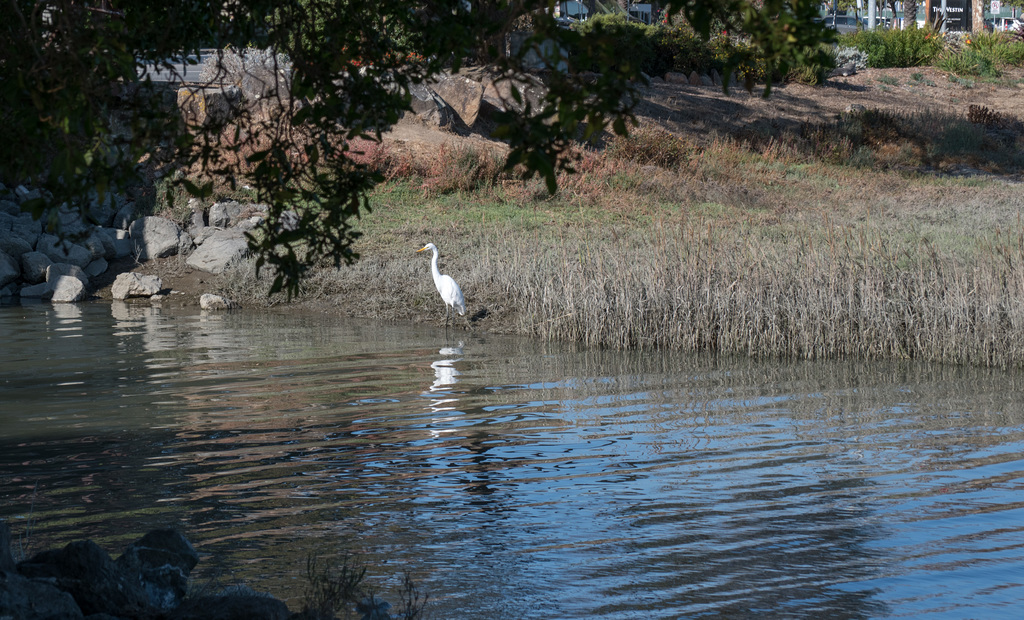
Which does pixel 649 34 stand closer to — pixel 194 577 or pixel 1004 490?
pixel 1004 490

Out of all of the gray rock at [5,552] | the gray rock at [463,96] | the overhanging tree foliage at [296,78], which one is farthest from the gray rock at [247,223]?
the gray rock at [5,552]

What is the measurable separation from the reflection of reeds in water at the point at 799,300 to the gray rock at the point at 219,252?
793 cm

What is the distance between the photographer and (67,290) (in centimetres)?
1916

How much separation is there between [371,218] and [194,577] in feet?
53.1

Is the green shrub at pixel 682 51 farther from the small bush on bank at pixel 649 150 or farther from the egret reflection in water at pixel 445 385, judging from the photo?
the egret reflection in water at pixel 445 385

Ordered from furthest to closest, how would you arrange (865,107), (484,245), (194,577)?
(865,107) < (484,245) < (194,577)

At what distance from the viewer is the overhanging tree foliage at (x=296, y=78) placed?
3465mm

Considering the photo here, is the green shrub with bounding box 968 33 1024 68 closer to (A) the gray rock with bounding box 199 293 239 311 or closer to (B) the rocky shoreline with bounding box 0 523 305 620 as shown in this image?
(A) the gray rock with bounding box 199 293 239 311

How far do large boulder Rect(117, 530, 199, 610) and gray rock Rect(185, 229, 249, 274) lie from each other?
14.8 meters

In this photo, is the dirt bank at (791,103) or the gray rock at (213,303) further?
the dirt bank at (791,103)

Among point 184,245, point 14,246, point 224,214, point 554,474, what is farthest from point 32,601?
point 14,246

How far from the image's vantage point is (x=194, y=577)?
5570 millimetres

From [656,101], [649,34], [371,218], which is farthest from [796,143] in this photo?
[371,218]

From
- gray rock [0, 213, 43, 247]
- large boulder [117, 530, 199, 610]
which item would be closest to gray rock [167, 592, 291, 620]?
large boulder [117, 530, 199, 610]
